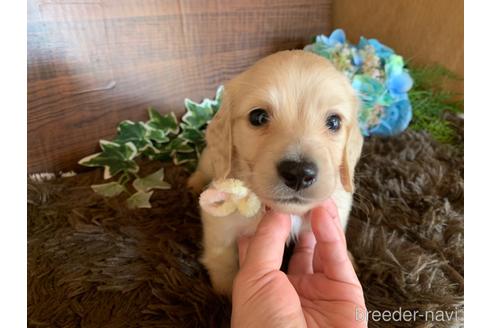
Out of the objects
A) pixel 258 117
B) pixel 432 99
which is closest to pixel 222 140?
pixel 258 117

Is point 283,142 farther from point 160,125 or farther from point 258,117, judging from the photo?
point 160,125

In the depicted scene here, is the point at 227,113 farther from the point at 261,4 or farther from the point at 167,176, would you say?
the point at 261,4

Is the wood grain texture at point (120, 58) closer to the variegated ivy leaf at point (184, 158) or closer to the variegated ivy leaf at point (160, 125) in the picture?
the variegated ivy leaf at point (160, 125)

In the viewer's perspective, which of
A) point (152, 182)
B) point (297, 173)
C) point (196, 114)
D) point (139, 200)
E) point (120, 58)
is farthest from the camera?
point (196, 114)

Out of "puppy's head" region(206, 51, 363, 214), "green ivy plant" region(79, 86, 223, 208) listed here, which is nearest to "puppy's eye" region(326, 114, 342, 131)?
"puppy's head" region(206, 51, 363, 214)

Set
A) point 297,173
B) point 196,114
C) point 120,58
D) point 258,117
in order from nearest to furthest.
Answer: point 297,173 < point 258,117 < point 120,58 < point 196,114

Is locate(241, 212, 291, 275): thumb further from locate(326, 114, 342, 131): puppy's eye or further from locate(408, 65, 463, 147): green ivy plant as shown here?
locate(408, 65, 463, 147): green ivy plant
